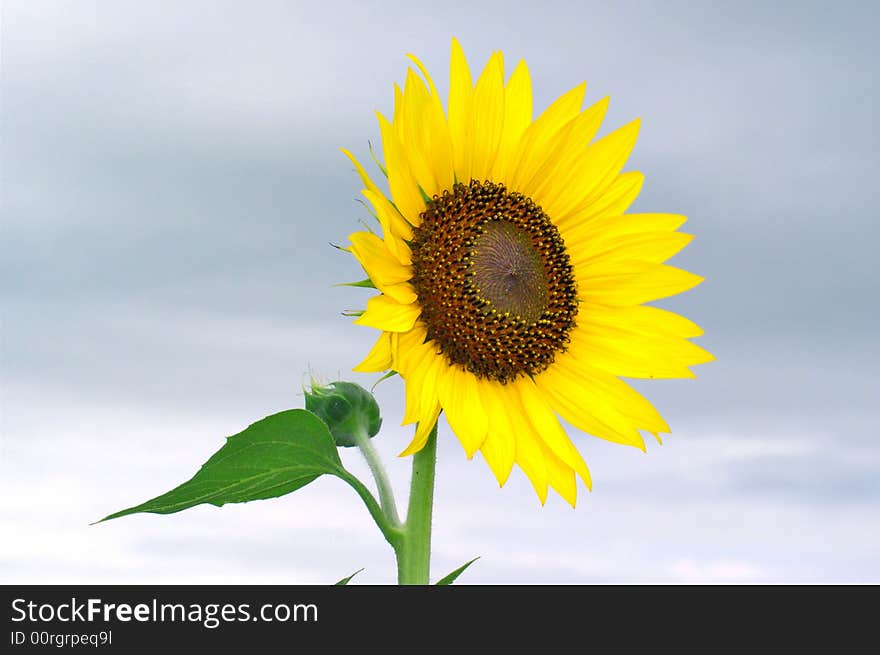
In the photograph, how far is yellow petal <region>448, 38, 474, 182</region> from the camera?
3732 millimetres

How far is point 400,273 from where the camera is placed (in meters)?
3.55

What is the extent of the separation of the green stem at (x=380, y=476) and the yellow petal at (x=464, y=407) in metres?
0.47

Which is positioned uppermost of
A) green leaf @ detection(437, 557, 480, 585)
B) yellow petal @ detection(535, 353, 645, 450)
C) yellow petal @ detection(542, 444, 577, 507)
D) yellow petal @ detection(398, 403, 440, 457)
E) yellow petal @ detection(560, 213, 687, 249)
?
yellow petal @ detection(560, 213, 687, 249)

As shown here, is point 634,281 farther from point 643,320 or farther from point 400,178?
point 400,178

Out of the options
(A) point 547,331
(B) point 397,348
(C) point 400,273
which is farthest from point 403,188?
(A) point 547,331

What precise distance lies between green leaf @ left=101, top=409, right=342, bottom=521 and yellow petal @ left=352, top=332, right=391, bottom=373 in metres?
0.34

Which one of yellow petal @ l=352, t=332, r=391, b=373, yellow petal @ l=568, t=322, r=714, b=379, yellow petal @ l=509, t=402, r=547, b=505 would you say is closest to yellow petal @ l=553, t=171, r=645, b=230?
yellow petal @ l=568, t=322, r=714, b=379

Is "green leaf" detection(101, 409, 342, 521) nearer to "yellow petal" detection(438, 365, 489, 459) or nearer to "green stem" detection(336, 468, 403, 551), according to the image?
"green stem" detection(336, 468, 403, 551)

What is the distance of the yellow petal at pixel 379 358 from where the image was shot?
130 inches

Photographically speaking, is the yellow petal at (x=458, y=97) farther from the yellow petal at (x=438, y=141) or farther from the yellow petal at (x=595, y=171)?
the yellow petal at (x=595, y=171)

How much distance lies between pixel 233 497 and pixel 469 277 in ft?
3.79

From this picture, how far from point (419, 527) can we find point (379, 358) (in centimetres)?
69

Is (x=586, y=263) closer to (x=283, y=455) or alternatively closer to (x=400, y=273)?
(x=400, y=273)
